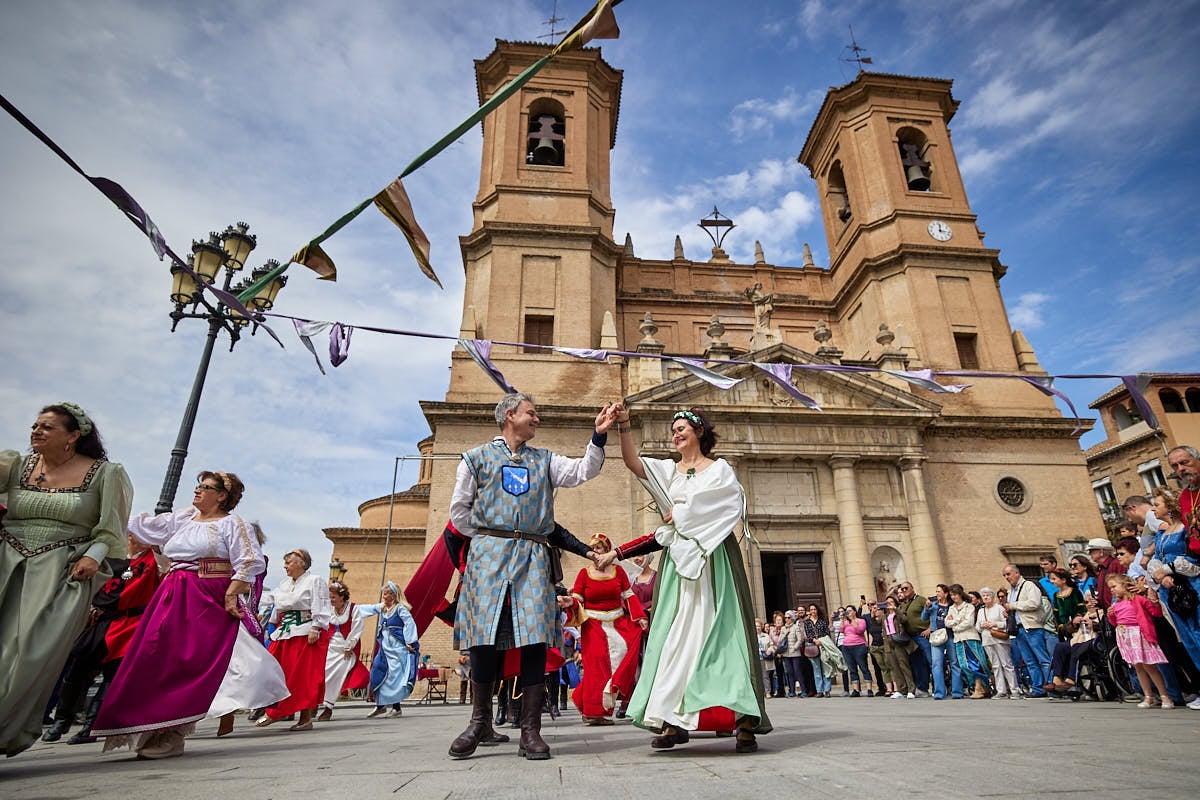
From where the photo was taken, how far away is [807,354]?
65.8ft

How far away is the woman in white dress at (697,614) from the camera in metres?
3.53

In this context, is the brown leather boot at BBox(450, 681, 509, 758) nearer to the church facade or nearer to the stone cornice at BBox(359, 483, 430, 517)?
the church facade

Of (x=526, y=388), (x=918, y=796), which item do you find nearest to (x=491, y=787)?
(x=918, y=796)

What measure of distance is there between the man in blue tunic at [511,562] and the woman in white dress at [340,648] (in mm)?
5850

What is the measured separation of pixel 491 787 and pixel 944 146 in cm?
2926

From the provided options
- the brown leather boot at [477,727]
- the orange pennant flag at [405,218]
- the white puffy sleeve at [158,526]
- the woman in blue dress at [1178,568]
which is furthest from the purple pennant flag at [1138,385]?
the white puffy sleeve at [158,526]

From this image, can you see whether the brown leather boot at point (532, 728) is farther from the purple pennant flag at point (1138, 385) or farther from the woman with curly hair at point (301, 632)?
the purple pennant flag at point (1138, 385)

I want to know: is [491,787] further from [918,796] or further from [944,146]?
[944,146]

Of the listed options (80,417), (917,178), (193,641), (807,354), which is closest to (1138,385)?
(807,354)

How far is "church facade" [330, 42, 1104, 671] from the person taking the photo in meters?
18.6

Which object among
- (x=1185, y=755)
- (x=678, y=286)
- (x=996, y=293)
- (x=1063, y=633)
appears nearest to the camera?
(x=1185, y=755)

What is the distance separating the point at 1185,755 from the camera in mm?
2775

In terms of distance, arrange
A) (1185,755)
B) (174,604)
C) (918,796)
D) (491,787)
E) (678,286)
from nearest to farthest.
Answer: (918,796), (491,787), (1185,755), (174,604), (678,286)

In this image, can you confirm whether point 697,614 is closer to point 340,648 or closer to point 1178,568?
point 1178,568
